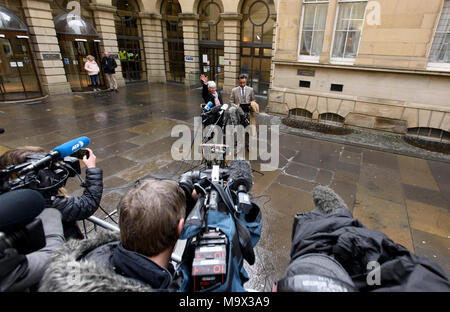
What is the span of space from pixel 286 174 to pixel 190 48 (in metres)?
12.6

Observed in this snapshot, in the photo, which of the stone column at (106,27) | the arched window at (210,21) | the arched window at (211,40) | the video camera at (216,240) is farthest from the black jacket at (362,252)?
the stone column at (106,27)

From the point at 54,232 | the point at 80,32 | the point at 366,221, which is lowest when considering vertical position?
the point at 366,221

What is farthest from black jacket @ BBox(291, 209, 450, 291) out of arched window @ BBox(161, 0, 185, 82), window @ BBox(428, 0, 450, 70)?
arched window @ BBox(161, 0, 185, 82)

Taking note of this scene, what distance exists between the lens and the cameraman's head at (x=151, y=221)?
1.12m

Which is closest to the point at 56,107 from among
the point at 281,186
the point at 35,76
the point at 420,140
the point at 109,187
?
the point at 35,76

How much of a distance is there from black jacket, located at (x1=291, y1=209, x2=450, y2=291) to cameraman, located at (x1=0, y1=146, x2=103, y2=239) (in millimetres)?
1627

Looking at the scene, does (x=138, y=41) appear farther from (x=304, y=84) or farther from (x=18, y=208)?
(x=18, y=208)

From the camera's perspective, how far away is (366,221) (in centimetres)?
364

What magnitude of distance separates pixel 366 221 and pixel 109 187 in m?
4.25

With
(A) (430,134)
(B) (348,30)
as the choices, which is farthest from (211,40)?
(A) (430,134)

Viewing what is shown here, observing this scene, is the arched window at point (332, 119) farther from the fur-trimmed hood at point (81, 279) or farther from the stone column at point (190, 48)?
the stone column at point (190, 48)

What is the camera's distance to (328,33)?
7.63 metres

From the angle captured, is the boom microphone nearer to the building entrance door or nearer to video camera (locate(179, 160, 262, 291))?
video camera (locate(179, 160, 262, 291))

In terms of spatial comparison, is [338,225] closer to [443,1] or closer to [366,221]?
[366,221]
